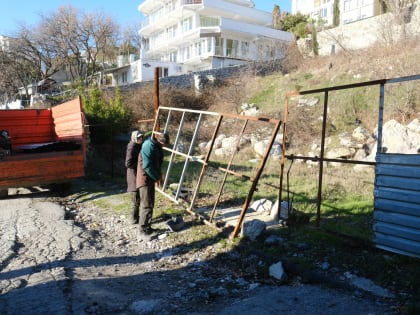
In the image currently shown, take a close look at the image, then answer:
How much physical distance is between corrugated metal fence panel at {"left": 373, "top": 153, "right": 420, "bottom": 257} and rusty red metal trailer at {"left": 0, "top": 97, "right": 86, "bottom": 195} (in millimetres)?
6588

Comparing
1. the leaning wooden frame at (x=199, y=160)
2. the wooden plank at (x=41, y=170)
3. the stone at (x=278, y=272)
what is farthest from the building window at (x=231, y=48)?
the stone at (x=278, y=272)

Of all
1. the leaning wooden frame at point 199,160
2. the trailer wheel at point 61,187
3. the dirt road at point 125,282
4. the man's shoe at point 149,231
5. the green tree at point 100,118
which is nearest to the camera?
the dirt road at point 125,282

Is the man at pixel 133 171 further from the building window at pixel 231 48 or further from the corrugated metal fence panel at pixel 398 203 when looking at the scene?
the building window at pixel 231 48

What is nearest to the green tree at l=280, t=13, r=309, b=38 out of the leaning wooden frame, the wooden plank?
the leaning wooden frame

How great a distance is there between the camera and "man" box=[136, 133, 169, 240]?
5.56m

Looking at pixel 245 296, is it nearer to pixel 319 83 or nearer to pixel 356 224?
pixel 356 224

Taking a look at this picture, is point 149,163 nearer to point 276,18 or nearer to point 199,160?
point 199,160

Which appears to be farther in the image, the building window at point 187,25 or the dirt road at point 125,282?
the building window at point 187,25

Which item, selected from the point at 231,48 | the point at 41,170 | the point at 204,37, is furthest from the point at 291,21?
the point at 41,170

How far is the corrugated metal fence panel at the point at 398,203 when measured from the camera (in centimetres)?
370

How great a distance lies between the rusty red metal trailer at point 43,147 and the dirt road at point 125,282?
193 centimetres

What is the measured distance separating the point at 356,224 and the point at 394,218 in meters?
1.49

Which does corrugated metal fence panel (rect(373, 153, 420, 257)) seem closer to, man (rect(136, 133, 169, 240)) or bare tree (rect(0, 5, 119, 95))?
man (rect(136, 133, 169, 240))

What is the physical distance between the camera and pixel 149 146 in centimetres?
558
